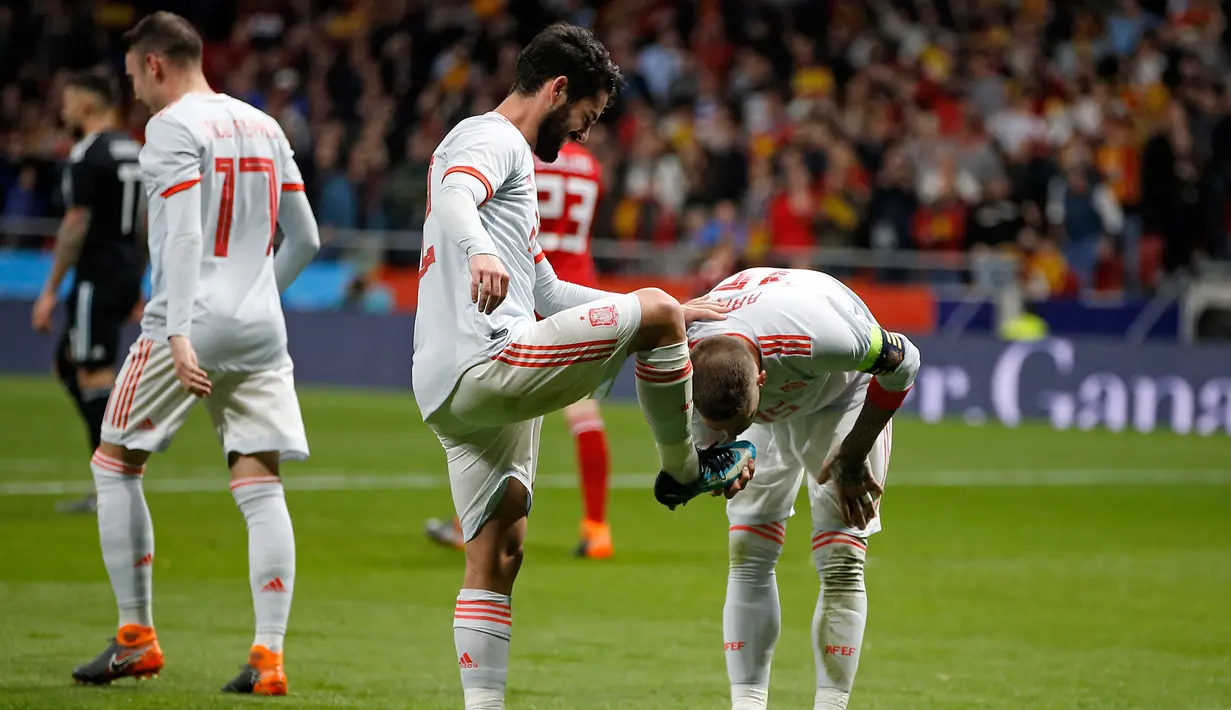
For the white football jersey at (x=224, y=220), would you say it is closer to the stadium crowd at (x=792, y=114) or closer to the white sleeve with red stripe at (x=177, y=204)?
the white sleeve with red stripe at (x=177, y=204)

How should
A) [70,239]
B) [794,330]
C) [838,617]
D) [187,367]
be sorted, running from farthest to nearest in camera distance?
[70,239] → [187,367] → [838,617] → [794,330]

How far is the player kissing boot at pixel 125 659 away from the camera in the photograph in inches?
246

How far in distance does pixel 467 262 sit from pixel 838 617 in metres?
1.77

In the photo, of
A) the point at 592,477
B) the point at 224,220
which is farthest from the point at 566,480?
the point at 224,220

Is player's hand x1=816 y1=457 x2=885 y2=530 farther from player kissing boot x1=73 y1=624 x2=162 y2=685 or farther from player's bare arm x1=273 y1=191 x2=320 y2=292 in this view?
player kissing boot x1=73 y1=624 x2=162 y2=685

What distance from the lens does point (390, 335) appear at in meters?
22.1

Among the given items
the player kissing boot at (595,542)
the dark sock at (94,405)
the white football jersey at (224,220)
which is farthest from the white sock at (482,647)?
the dark sock at (94,405)

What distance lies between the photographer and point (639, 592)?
884 cm

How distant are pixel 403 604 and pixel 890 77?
17.1 metres

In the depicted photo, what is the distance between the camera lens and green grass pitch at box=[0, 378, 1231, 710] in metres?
6.51

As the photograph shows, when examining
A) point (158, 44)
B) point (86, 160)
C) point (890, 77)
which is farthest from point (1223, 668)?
point (890, 77)

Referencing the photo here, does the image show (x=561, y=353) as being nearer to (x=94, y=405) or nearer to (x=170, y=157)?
(x=170, y=157)

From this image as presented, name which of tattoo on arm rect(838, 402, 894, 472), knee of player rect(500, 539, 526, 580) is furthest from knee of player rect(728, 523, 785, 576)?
knee of player rect(500, 539, 526, 580)

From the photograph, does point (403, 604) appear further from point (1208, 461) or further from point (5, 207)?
point (5, 207)
